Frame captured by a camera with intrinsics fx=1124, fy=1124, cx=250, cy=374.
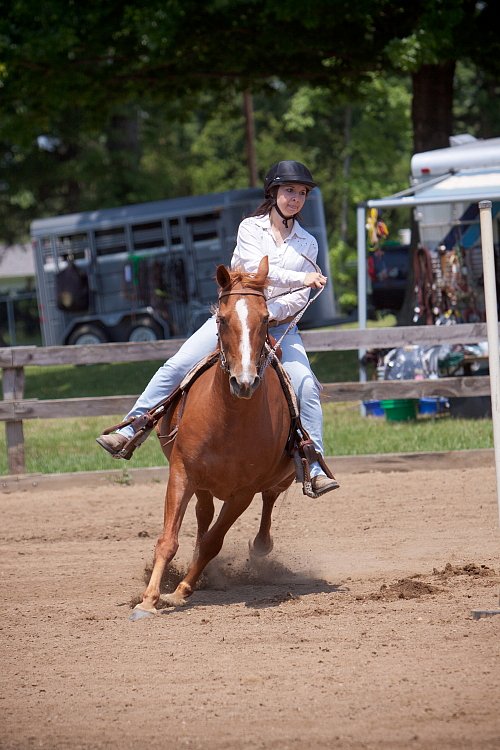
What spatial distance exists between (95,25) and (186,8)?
170 cm

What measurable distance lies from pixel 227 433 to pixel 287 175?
5.25 ft

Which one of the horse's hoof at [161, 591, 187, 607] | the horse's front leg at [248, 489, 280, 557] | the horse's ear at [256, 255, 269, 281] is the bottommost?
the horse's hoof at [161, 591, 187, 607]

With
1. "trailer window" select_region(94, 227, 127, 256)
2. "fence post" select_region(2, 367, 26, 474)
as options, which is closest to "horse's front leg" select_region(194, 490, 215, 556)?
"fence post" select_region(2, 367, 26, 474)

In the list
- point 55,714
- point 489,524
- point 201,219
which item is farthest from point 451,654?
point 201,219

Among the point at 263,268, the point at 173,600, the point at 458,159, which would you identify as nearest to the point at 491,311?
the point at 263,268

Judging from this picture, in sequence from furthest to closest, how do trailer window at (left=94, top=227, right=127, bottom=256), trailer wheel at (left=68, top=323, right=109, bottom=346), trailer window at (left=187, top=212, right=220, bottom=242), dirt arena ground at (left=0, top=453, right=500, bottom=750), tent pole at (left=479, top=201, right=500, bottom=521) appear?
trailer window at (left=94, top=227, right=127, bottom=256)
trailer wheel at (left=68, top=323, right=109, bottom=346)
trailer window at (left=187, top=212, right=220, bottom=242)
tent pole at (left=479, top=201, right=500, bottom=521)
dirt arena ground at (left=0, top=453, right=500, bottom=750)

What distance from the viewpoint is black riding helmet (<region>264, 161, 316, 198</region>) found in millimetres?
6680

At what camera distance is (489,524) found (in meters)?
8.54

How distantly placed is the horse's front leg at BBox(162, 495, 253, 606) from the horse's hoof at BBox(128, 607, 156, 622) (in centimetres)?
36

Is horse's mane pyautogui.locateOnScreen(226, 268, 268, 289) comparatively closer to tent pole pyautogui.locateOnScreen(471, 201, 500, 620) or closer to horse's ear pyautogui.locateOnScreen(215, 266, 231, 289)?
horse's ear pyautogui.locateOnScreen(215, 266, 231, 289)

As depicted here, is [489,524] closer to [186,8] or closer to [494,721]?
[494,721]

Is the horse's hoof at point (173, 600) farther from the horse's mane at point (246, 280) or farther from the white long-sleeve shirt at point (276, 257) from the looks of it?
the horse's mane at point (246, 280)

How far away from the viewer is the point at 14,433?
A: 11.6 metres

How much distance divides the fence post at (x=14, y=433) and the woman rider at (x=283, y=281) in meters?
4.65
